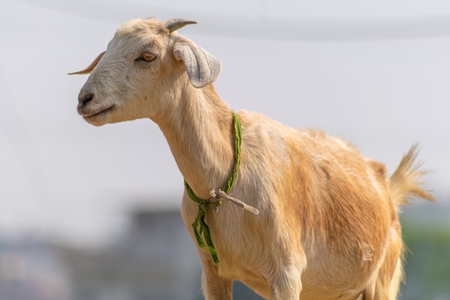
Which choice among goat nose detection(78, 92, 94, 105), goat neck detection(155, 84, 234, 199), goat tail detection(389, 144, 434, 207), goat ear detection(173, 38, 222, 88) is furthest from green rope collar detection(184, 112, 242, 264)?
goat tail detection(389, 144, 434, 207)

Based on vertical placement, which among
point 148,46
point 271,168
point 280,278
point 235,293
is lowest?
point 235,293

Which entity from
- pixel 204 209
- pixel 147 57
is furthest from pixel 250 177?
pixel 147 57

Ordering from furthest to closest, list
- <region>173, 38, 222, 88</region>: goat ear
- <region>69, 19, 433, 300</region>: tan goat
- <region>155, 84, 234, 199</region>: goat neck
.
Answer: <region>155, 84, 234, 199</region>: goat neck, <region>69, 19, 433, 300</region>: tan goat, <region>173, 38, 222, 88</region>: goat ear

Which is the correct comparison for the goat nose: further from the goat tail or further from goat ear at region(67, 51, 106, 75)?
the goat tail

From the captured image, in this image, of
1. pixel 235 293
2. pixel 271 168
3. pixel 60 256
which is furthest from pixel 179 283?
pixel 271 168

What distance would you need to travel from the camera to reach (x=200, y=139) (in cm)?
1148

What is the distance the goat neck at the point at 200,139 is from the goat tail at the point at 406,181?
3.49 meters

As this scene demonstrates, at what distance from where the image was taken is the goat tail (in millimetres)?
14734

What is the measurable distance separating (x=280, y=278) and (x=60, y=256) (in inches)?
1163

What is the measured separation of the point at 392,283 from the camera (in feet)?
46.1

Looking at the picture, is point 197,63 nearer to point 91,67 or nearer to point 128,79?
point 128,79

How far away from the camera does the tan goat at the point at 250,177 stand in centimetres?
1102

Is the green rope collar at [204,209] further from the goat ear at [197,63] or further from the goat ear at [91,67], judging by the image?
the goat ear at [91,67]

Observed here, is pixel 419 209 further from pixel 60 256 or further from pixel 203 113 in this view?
pixel 203 113
